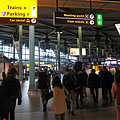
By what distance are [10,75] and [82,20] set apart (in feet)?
15.4

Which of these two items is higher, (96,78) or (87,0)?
(87,0)

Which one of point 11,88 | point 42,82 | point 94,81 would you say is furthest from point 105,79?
point 11,88

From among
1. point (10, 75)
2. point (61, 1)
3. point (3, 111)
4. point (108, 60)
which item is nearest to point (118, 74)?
point (10, 75)

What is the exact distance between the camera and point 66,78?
7.77m

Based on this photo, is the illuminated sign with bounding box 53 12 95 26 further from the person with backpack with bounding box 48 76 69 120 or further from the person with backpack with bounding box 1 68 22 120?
the person with backpack with bounding box 48 76 69 120

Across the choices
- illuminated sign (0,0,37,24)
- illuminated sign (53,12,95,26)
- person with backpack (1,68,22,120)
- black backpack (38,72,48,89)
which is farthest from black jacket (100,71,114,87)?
person with backpack (1,68,22,120)

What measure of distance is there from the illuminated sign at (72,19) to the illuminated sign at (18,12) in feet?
3.20

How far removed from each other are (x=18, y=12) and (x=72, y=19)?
7.56 ft

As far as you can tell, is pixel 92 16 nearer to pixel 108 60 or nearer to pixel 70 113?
pixel 70 113

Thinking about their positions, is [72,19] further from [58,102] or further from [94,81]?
[58,102]

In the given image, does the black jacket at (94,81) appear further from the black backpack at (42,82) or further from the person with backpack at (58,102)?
the person with backpack at (58,102)

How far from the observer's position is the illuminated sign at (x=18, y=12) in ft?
28.2

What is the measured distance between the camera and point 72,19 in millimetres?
8961

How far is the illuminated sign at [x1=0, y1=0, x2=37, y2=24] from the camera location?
8.61 m
